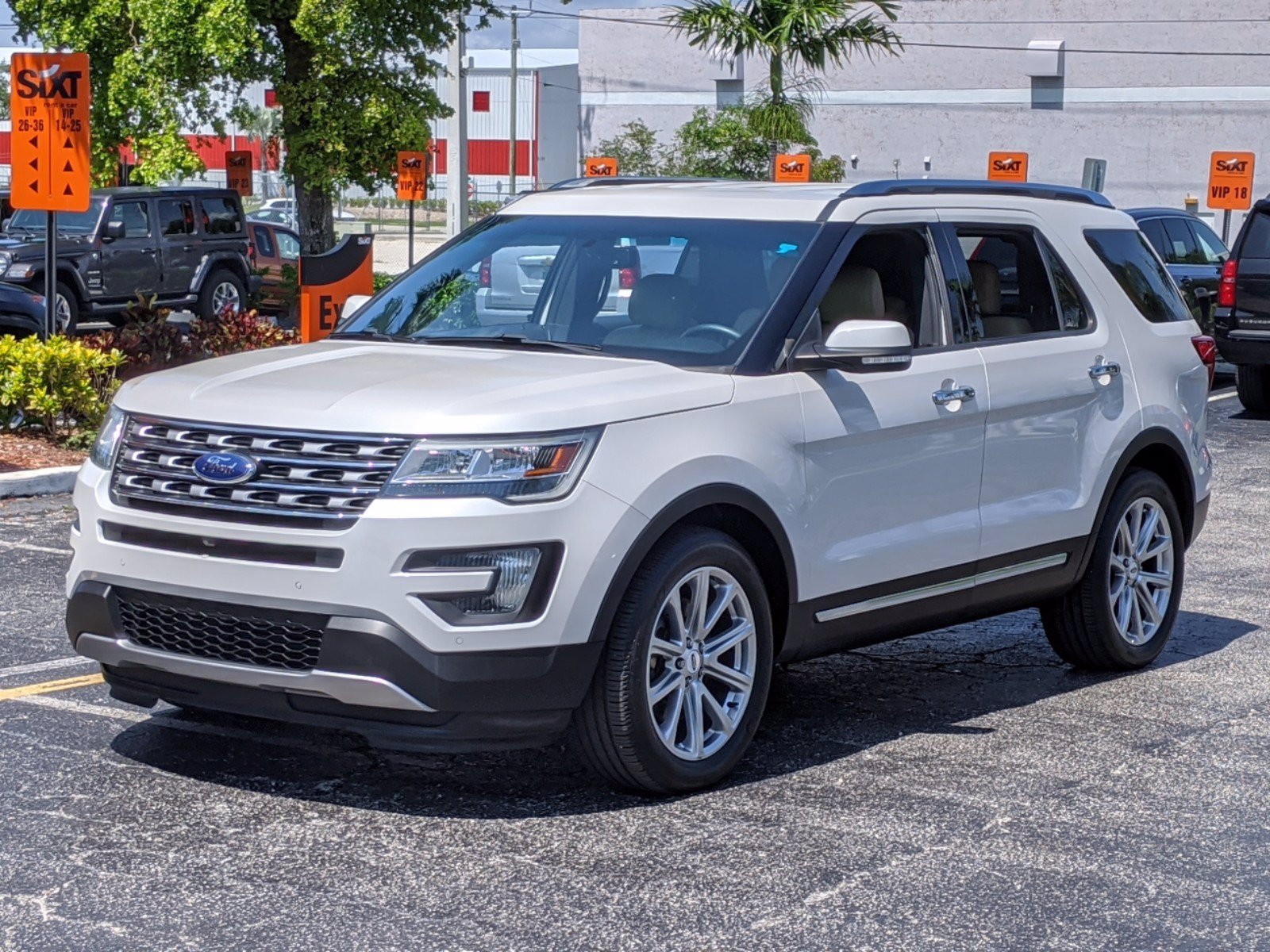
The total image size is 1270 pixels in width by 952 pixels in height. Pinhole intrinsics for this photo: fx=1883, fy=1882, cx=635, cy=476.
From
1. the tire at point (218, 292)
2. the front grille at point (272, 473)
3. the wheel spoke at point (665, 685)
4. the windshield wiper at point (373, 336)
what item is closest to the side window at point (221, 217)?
the tire at point (218, 292)

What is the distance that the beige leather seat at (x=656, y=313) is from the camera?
609 centimetres

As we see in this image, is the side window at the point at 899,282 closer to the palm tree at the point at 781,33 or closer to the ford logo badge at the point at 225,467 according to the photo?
the ford logo badge at the point at 225,467

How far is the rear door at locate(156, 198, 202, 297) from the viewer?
24.6m

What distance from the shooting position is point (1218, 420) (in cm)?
1766

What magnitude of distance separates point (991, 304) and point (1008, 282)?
21 centimetres

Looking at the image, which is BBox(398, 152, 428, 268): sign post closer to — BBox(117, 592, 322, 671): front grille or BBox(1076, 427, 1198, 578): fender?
BBox(1076, 427, 1198, 578): fender

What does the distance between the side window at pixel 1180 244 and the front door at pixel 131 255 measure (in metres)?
12.4

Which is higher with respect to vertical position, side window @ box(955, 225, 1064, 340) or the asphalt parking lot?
side window @ box(955, 225, 1064, 340)

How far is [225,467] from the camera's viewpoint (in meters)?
5.18

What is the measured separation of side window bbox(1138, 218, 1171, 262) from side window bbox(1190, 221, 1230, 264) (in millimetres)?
797

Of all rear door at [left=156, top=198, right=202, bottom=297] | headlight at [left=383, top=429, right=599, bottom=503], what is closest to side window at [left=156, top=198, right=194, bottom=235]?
rear door at [left=156, top=198, right=202, bottom=297]

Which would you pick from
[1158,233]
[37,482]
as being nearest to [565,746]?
[37,482]

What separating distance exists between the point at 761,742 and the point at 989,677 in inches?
60.6

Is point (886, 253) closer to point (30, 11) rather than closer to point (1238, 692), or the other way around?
point (1238, 692)
